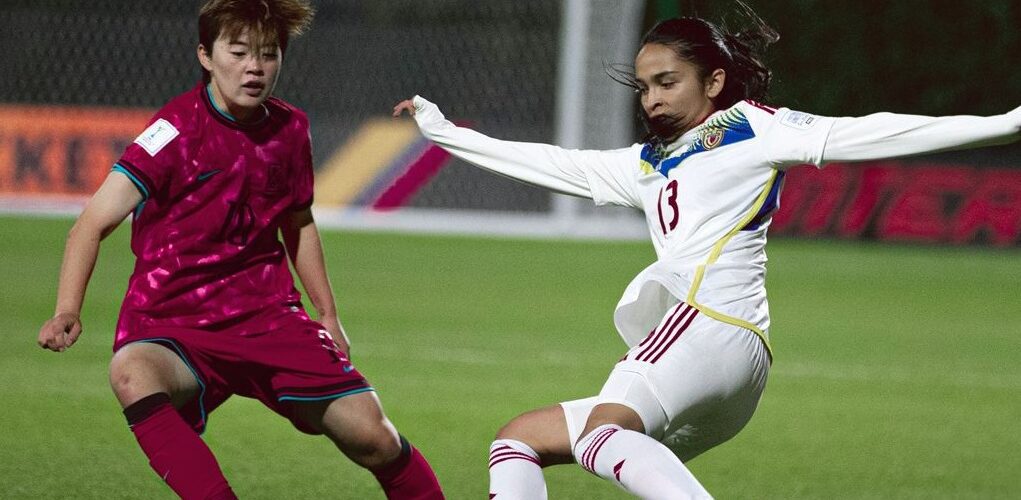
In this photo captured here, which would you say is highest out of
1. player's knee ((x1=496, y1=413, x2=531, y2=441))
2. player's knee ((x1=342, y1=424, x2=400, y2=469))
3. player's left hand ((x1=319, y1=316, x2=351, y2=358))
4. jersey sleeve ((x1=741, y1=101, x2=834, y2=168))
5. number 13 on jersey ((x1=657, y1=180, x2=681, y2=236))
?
jersey sleeve ((x1=741, y1=101, x2=834, y2=168))

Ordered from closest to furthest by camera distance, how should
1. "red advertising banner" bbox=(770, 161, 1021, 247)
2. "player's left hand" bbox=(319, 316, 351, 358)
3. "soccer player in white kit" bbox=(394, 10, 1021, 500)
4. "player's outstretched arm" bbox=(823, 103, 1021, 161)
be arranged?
"player's outstretched arm" bbox=(823, 103, 1021, 161) → "soccer player in white kit" bbox=(394, 10, 1021, 500) → "player's left hand" bbox=(319, 316, 351, 358) → "red advertising banner" bbox=(770, 161, 1021, 247)

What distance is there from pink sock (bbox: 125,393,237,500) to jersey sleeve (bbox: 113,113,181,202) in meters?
0.55

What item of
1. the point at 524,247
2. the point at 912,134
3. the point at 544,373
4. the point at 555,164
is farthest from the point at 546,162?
the point at 524,247

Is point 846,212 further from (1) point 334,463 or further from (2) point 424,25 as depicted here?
(1) point 334,463

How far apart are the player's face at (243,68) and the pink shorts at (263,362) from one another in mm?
584

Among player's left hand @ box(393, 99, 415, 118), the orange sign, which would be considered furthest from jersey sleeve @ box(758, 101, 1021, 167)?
the orange sign

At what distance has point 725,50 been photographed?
369 centimetres

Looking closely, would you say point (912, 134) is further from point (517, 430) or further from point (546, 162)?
point (517, 430)

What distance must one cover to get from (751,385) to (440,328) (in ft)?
19.7

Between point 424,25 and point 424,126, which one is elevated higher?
point 424,126

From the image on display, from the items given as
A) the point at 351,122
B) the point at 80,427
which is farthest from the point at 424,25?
the point at 80,427

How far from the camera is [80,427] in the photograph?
6.10 meters

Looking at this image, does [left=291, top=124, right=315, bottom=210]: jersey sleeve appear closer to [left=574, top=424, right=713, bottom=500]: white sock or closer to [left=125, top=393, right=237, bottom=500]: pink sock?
[left=125, top=393, right=237, bottom=500]: pink sock

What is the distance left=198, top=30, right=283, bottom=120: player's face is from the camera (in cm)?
394
